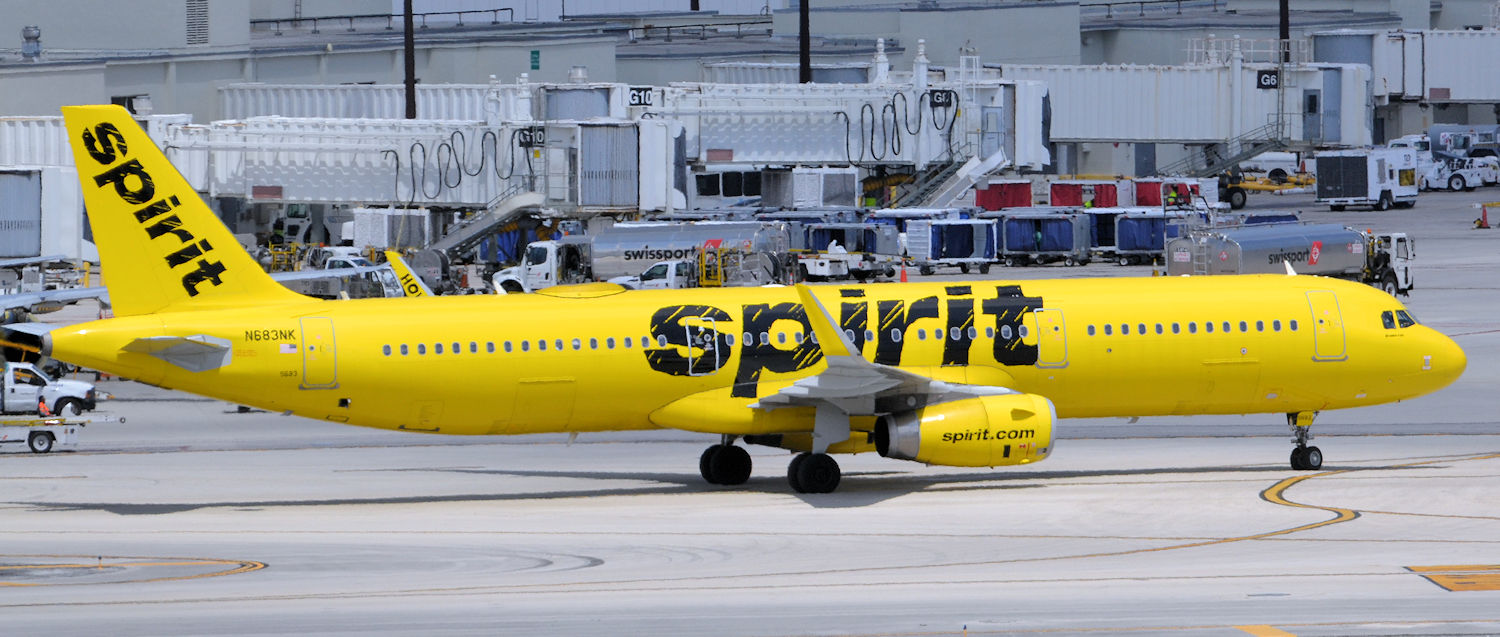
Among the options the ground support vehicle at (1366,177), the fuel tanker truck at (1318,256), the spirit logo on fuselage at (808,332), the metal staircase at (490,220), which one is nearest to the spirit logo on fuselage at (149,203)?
the spirit logo on fuselage at (808,332)

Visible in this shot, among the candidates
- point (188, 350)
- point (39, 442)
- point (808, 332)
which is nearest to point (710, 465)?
point (808, 332)

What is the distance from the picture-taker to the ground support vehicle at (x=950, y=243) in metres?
85.0

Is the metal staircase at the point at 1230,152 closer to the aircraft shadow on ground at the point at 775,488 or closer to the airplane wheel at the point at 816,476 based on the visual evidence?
the aircraft shadow on ground at the point at 775,488

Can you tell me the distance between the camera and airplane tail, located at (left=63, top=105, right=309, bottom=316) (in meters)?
34.5

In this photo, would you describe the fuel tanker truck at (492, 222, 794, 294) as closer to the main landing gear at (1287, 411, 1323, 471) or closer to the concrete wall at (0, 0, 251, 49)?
the concrete wall at (0, 0, 251, 49)

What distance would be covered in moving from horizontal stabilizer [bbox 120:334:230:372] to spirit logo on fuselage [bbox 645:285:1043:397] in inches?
294

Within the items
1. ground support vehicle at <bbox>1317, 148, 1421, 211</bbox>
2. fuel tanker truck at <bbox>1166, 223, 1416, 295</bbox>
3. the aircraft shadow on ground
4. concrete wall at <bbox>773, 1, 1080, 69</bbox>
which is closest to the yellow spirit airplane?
the aircraft shadow on ground

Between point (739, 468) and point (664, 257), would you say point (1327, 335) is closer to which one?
point (739, 468)

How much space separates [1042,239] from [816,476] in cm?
5605

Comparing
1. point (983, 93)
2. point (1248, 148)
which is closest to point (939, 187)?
point (983, 93)

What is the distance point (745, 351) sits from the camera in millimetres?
36250

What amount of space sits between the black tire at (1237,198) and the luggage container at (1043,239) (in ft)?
87.0

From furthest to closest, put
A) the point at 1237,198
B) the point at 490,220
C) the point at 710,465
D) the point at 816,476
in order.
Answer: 1. the point at 1237,198
2. the point at 490,220
3. the point at 710,465
4. the point at 816,476

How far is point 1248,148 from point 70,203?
61.7 m
